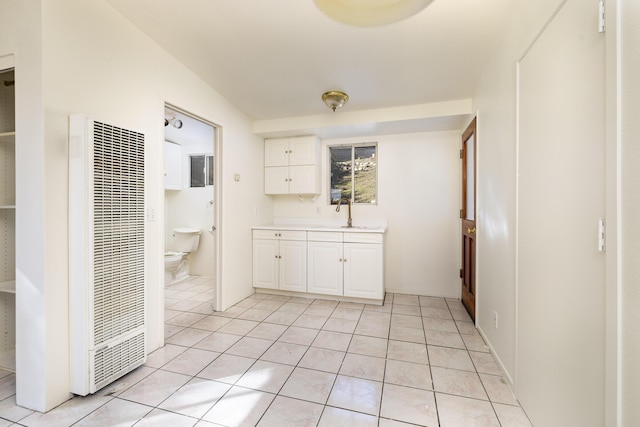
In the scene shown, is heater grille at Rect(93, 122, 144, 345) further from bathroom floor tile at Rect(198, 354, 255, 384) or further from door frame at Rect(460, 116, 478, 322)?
door frame at Rect(460, 116, 478, 322)

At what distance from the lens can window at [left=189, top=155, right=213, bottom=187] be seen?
4469 millimetres

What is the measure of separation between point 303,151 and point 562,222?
298 centimetres

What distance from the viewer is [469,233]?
115 inches

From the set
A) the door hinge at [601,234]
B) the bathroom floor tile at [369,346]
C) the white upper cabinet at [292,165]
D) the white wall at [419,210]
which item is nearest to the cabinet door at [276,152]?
the white upper cabinet at [292,165]

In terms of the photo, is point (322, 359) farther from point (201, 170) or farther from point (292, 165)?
point (201, 170)

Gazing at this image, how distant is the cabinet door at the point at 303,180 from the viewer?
12.1ft

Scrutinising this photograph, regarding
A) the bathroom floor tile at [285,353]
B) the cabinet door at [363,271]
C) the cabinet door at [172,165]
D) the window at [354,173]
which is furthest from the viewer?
the cabinet door at [172,165]

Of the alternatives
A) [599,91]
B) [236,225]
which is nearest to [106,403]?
[236,225]

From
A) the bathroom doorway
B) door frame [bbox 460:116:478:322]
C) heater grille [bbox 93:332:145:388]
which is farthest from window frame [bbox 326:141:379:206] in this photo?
heater grille [bbox 93:332:145:388]

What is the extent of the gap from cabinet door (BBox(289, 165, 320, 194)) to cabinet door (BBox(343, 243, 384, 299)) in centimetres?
94

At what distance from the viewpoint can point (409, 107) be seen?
307 centimetres

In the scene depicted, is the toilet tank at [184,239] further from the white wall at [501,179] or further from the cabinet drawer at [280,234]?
the white wall at [501,179]

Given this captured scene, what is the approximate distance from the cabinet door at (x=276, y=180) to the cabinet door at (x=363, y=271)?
1231mm

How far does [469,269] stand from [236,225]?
271cm
